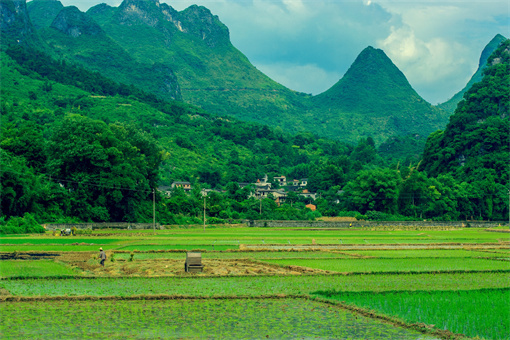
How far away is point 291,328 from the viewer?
1614 cm

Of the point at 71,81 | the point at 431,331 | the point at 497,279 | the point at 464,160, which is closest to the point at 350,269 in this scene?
the point at 497,279

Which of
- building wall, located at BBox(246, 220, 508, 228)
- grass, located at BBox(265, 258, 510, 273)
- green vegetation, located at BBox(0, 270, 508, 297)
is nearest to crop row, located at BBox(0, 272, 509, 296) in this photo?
green vegetation, located at BBox(0, 270, 508, 297)

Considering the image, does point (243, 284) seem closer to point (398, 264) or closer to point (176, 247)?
point (398, 264)

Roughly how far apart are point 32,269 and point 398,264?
19.7 meters

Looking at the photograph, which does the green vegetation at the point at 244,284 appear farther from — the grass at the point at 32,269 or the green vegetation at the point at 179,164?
the green vegetation at the point at 179,164

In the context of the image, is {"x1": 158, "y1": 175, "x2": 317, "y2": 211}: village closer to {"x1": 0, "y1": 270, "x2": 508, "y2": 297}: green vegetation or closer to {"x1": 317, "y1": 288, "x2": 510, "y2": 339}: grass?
{"x1": 0, "y1": 270, "x2": 508, "y2": 297}: green vegetation

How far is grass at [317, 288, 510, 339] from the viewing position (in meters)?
16.4

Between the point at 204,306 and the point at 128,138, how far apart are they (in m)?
68.8

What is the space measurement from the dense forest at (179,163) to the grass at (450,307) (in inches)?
1770

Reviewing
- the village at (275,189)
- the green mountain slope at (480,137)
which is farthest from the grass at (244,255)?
the green mountain slope at (480,137)

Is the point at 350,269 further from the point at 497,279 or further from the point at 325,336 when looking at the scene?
the point at 325,336

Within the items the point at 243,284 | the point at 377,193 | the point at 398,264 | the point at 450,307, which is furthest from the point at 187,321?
the point at 377,193

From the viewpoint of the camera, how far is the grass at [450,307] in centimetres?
1636

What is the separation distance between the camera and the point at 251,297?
21.0 meters
